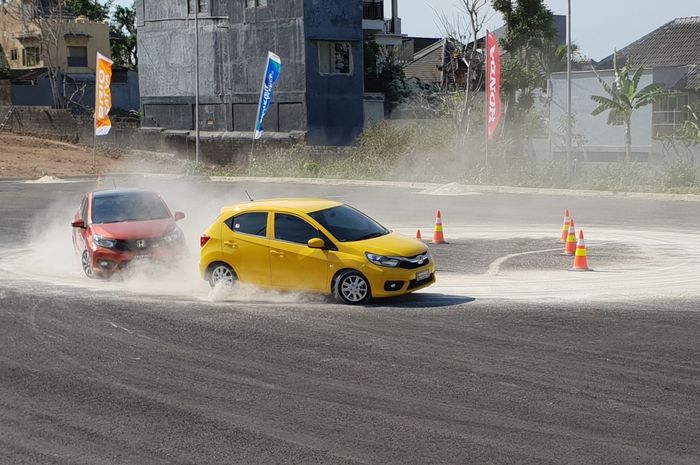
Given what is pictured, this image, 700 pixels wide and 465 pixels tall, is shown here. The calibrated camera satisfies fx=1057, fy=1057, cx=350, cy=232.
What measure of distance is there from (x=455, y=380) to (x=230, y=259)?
20.6ft

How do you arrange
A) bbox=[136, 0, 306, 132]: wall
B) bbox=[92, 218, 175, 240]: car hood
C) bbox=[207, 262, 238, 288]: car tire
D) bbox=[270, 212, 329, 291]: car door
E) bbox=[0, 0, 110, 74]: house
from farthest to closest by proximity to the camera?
bbox=[0, 0, 110, 74]: house, bbox=[136, 0, 306, 132]: wall, bbox=[92, 218, 175, 240]: car hood, bbox=[207, 262, 238, 288]: car tire, bbox=[270, 212, 329, 291]: car door

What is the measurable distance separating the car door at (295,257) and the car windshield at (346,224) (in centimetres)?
24

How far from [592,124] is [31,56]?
50268 millimetres

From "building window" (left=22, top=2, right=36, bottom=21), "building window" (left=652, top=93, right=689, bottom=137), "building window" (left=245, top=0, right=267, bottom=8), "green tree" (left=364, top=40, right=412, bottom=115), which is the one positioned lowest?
"building window" (left=652, top=93, right=689, bottom=137)

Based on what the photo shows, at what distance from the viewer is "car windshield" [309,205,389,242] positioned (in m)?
15.6

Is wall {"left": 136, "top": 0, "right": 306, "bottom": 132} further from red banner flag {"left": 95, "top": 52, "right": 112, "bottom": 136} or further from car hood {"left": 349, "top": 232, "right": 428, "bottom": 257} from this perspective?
car hood {"left": 349, "top": 232, "right": 428, "bottom": 257}

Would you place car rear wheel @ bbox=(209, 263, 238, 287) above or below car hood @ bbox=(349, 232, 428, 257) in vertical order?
below

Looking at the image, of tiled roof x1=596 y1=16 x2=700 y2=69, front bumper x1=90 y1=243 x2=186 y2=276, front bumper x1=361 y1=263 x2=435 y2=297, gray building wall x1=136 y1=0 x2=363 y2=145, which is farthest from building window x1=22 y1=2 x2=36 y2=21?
front bumper x1=361 y1=263 x2=435 y2=297

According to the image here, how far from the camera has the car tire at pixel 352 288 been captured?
49.5ft

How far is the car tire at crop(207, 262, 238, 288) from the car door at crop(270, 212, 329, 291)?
2.46 ft

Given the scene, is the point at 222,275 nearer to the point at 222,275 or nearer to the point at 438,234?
the point at 222,275

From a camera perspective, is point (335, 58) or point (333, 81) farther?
point (335, 58)

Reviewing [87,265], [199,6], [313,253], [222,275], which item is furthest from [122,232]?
[199,6]

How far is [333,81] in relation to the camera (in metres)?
58.5
